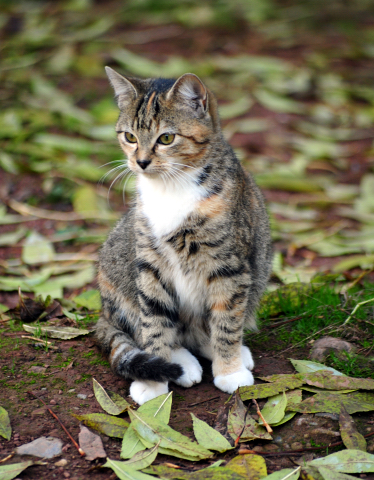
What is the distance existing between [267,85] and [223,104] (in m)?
1.00

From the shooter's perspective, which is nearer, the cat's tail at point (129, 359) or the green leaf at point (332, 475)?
the green leaf at point (332, 475)

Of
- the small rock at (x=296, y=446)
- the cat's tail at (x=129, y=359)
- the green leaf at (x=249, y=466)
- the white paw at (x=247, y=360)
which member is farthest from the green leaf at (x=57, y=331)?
the small rock at (x=296, y=446)

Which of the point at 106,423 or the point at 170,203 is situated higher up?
the point at 170,203

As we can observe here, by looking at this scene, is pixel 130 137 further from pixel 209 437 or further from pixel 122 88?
pixel 209 437

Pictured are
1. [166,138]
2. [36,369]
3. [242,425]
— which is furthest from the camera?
[36,369]

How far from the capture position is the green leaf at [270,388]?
3.06 metres

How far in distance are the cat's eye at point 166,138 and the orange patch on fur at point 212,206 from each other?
17.1 inches

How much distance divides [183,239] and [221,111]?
5729mm

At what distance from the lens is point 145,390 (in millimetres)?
3172

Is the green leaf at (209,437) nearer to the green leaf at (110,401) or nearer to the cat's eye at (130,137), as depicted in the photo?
the green leaf at (110,401)

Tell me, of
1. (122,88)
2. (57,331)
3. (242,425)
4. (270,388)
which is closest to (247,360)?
(270,388)

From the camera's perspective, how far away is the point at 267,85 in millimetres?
9383

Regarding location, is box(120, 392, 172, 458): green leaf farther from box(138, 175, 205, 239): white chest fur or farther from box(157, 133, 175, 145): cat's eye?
box(157, 133, 175, 145): cat's eye

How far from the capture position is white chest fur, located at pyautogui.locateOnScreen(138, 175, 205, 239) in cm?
322
